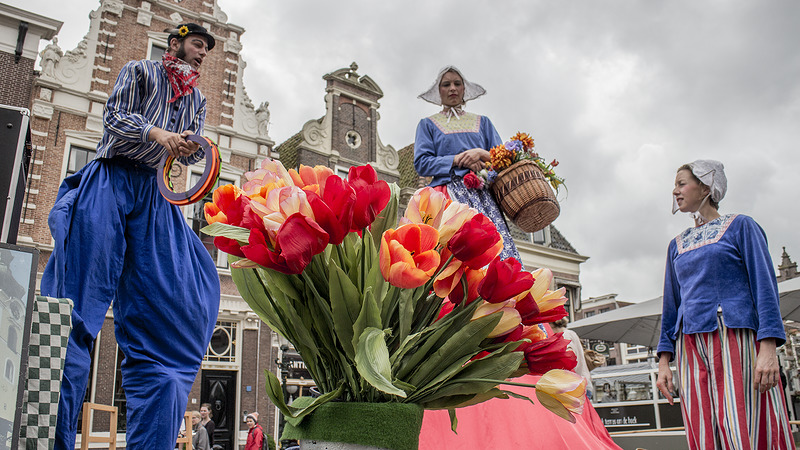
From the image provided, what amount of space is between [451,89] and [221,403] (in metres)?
12.3

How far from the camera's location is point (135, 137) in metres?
2.14

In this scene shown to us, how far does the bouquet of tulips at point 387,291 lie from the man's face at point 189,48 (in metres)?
1.73

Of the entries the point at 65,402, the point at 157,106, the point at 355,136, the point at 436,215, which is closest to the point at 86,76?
the point at 355,136

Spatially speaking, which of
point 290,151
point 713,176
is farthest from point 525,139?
point 290,151

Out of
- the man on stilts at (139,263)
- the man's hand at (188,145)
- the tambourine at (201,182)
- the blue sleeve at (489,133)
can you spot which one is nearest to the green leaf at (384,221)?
the tambourine at (201,182)

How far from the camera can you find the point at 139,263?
2.09 m

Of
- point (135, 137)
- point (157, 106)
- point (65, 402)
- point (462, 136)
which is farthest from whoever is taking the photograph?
point (462, 136)

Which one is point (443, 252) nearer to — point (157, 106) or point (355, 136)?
point (157, 106)

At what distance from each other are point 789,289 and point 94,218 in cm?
707

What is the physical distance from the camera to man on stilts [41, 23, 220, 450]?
182 cm

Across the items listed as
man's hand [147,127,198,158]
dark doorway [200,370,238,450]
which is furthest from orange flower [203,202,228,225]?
dark doorway [200,370,238,450]

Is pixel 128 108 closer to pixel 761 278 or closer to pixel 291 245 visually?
pixel 291 245

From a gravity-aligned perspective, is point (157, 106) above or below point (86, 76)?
below

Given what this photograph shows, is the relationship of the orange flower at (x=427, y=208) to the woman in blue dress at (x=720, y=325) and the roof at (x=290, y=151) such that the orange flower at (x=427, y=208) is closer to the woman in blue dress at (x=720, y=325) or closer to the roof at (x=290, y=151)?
the woman in blue dress at (x=720, y=325)
